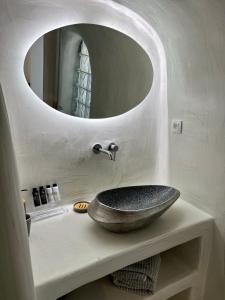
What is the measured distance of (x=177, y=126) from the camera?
1.59 m

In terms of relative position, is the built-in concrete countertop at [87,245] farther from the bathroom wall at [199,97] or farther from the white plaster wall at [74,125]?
the white plaster wall at [74,125]

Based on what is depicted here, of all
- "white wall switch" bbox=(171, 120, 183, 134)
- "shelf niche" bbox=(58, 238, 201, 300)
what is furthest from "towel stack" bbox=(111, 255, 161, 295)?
"white wall switch" bbox=(171, 120, 183, 134)

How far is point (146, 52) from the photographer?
155 cm

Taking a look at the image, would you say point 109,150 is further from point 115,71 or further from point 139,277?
point 139,277

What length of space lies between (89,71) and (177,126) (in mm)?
615

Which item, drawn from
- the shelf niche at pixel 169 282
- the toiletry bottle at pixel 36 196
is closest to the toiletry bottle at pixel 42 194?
the toiletry bottle at pixel 36 196

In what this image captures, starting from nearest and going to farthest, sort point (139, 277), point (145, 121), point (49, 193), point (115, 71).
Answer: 1. point (139, 277)
2. point (49, 193)
3. point (115, 71)
4. point (145, 121)

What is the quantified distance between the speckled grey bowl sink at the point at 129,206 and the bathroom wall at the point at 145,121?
0.15 metres

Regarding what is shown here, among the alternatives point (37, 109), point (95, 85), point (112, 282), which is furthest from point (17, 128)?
point (112, 282)

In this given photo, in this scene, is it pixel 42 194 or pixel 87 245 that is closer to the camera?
pixel 87 245

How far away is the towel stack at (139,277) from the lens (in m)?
1.29

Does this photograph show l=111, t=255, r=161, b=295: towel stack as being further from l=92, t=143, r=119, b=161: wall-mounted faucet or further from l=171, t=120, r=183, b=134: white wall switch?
l=171, t=120, r=183, b=134: white wall switch

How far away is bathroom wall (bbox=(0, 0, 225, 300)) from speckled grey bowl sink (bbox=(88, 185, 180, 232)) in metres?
0.15

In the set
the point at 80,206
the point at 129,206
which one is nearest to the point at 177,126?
the point at 129,206
